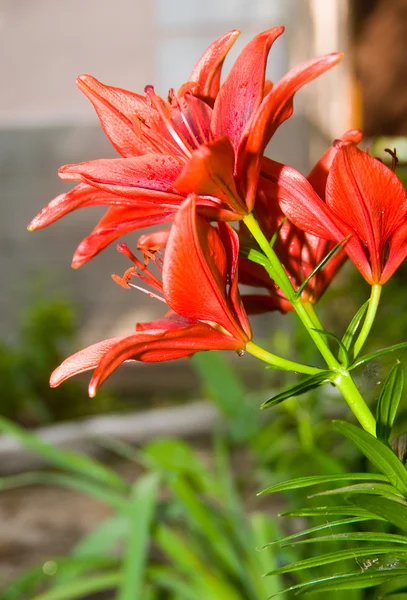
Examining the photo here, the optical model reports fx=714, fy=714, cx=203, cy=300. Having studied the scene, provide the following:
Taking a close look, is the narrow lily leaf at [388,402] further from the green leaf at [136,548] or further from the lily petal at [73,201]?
the green leaf at [136,548]

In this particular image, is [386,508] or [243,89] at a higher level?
[243,89]

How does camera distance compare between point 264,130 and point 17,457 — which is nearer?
point 264,130

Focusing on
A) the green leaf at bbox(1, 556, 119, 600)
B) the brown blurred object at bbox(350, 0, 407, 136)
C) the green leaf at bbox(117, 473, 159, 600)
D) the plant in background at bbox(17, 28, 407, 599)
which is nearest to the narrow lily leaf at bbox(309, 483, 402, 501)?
the plant in background at bbox(17, 28, 407, 599)

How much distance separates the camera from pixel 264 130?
235mm

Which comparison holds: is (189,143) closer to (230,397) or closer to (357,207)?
(357,207)

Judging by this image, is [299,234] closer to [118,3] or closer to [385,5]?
[385,5]

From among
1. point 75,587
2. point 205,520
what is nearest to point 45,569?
point 75,587

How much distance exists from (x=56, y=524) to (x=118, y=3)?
7.31ft

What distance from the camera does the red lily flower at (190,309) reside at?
234 mm

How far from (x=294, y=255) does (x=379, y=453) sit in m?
0.09

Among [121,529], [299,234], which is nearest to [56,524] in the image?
[121,529]

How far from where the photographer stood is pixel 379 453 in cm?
23

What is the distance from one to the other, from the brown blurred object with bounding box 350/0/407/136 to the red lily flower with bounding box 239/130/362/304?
6.95ft

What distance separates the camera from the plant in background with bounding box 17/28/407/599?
23cm
